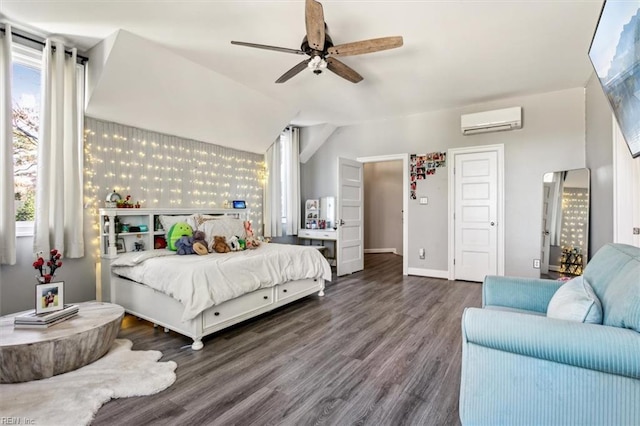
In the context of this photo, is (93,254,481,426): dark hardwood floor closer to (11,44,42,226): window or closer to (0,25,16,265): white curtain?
(0,25,16,265): white curtain

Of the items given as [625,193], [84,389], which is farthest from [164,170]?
[625,193]

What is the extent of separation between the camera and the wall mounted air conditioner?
4.26 metres

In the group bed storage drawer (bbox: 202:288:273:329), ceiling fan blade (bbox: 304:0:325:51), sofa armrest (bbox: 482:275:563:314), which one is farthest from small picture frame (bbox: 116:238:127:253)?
sofa armrest (bbox: 482:275:563:314)

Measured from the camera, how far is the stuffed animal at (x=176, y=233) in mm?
3402

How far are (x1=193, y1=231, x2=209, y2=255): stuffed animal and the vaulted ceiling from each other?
1.57m

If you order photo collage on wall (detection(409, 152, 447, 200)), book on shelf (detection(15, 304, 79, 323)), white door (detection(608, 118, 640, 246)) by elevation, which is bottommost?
book on shelf (detection(15, 304, 79, 323))

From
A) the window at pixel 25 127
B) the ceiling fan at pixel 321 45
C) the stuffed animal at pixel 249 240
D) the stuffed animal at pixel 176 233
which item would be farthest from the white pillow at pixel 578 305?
the window at pixel 25 127

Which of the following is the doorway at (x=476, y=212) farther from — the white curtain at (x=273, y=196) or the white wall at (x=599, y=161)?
the white curtain at (x=273, y=196)

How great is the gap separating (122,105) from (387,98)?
134 inches

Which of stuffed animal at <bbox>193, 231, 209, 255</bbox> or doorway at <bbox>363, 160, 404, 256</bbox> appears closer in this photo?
stuffed animal at <bbox>193, 231, 209, 255</bbox>

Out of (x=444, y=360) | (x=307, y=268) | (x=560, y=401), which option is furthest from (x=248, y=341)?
(x=560, y=401)

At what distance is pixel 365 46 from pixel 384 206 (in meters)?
5.77

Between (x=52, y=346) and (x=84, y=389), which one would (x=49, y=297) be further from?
(x=84, y=389)

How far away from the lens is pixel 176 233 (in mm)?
3432
